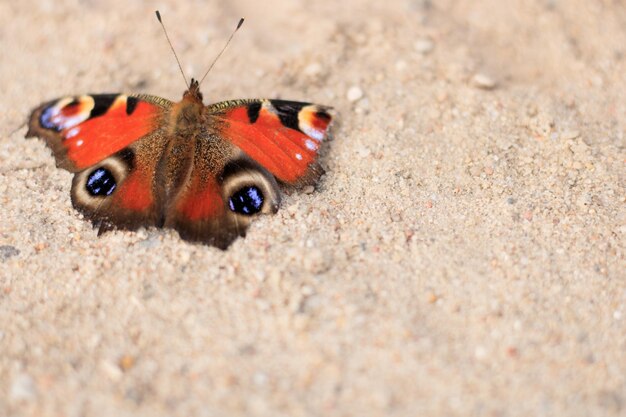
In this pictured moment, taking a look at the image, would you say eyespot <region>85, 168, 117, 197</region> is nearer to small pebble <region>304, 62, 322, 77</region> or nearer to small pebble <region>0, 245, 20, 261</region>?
small pebble <region>0, 245, 20, 261</region>

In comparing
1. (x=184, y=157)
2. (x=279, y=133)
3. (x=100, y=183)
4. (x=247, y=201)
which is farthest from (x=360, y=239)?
(x=100, y=183)

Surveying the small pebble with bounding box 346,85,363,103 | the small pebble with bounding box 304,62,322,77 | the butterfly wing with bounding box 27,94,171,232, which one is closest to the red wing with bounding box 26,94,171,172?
the butterfly wing with bounding box 27,94,171,232

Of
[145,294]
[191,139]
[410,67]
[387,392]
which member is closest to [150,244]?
[145,294]

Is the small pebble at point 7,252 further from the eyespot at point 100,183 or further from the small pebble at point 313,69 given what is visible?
the small pebble at point 313,69

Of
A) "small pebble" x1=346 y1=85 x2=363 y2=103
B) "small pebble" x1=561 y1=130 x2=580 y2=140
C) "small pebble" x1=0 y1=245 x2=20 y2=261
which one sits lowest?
"small pebble" x1=0 y1=245 x2=20 y2=261

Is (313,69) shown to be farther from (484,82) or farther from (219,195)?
(219,195)

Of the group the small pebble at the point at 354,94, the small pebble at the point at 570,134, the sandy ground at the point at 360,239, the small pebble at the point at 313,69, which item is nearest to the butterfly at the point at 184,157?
the sandy ground at the point at 360,239

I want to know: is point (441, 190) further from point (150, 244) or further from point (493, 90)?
point (150, 244)

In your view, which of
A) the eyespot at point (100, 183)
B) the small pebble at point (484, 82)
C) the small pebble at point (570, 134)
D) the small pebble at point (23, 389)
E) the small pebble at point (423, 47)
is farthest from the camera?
the small pebble at point (423, 47)
